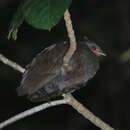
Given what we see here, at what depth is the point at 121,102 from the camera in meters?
5.53

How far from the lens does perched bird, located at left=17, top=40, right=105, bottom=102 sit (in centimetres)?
236

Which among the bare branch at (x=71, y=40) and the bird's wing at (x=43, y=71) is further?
the bird's wing at (x=43, y=71)

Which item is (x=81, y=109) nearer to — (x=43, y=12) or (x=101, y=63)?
(x=43, y=12)

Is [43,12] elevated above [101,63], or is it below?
above

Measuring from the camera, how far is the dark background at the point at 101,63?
5.35 metres

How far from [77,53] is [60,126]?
3579 mm

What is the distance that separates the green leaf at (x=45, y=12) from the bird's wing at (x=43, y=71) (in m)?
0.48

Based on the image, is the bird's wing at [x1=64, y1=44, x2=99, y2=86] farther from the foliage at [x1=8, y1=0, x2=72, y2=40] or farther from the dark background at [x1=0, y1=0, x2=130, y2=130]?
the dark background at [x1=0, y1=0, x2=130, y2=130]

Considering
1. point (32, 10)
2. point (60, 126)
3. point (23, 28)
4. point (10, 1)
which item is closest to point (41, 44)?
point (23, 28)

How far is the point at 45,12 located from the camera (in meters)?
1.90

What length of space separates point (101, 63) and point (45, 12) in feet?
11.6

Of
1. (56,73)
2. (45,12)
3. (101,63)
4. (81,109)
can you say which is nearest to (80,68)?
(56,73)

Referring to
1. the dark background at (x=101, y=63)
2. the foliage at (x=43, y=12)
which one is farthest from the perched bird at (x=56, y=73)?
the dark background at (x=101, y=63)

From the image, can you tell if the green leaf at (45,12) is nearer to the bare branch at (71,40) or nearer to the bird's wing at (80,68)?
the bare branch at (71,40)
